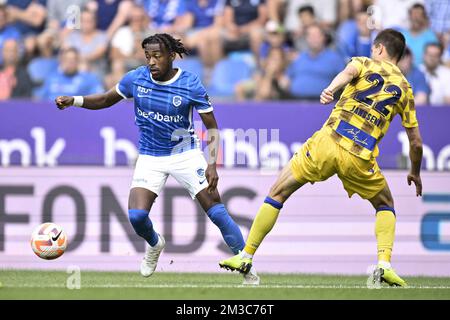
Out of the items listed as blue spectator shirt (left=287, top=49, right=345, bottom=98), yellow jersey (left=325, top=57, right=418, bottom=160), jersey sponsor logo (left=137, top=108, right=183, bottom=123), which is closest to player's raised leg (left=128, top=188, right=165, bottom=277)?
jersey sponsor logo (left=137, top=108, right=183, bottom=123)

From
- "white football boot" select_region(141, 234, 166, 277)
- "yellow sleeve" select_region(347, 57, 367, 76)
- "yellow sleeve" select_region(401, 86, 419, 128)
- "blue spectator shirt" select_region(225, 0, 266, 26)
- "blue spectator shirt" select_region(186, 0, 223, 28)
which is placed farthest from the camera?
"blue spectator shirt" select_region(186, 0, 223, 28)

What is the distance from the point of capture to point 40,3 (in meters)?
17.2

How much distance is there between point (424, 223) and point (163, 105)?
4.38 meters

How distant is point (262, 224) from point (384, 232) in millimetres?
Answer: 1171

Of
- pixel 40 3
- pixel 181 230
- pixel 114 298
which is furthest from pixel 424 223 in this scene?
pixel 40 3

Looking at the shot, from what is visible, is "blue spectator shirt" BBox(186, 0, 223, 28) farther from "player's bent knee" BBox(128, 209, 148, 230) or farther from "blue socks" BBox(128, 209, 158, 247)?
"player's bent knee" BBox(128, 209, 148, 230)

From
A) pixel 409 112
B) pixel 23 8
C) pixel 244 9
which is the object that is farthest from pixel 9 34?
pixel 409 112

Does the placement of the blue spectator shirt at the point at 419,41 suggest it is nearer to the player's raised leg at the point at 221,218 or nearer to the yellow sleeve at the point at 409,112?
the yellow sleeve at the point at 409,112

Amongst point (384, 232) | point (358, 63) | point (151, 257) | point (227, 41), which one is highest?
point (227, 41)

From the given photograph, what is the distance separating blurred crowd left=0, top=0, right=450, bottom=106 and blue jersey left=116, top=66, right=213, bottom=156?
18.8 ft

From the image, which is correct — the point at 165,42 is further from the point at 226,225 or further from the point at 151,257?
the point at 151,257

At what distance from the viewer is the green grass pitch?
8.71 meters

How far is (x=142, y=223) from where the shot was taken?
10391mm
